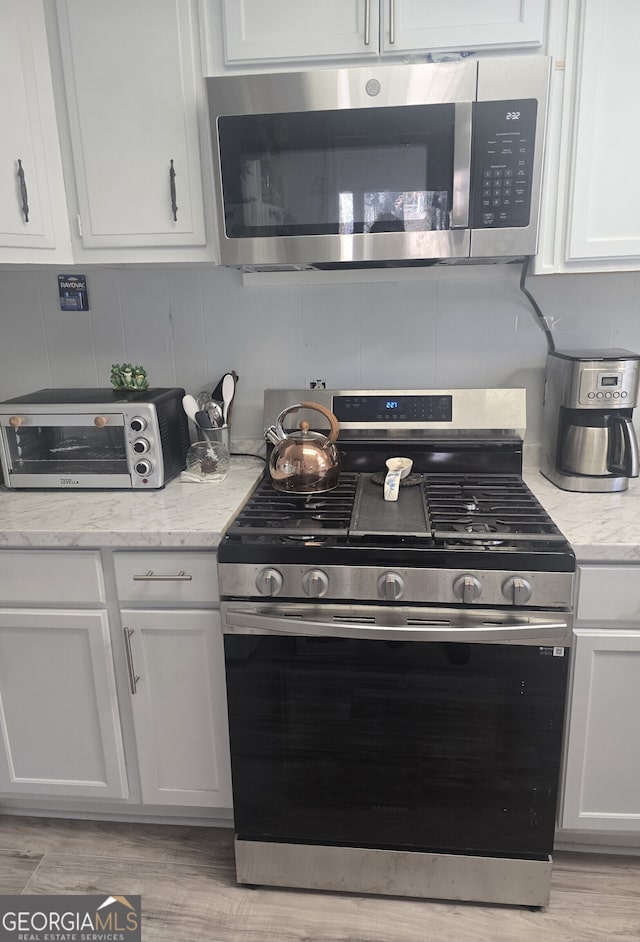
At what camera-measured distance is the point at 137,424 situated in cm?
175

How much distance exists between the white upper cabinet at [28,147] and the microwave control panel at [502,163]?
1.06 m

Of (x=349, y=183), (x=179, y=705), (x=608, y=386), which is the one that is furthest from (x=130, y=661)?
(x=608, y=386)

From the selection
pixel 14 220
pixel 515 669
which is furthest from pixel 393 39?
pixel 515 669

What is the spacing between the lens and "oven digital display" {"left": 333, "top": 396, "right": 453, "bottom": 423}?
191cm

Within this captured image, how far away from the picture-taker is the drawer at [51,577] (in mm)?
1559

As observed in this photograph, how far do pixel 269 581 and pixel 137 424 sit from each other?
0.63m

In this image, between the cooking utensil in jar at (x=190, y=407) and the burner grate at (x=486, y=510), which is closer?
the burner grate at (x=486, y=510)

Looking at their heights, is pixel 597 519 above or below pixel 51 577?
above

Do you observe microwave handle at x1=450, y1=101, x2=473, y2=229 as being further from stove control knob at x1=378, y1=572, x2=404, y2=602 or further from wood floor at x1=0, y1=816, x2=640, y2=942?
wood floor at x1=0, y1=816, x2=640, y2=942

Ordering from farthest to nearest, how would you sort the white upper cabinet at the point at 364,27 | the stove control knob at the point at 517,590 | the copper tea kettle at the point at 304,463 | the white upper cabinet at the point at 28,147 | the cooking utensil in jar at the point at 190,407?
the cooking utensil in jar at the point at 190,407 → the copper tea kettle at the point at 304,463 → the white upper cabinet at the point at 28,147 → the white upper cabinet at the point at 364,27 → the stove control knob at the point at 517,590

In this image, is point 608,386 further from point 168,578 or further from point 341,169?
point 168,578

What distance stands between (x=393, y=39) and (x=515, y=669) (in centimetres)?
146

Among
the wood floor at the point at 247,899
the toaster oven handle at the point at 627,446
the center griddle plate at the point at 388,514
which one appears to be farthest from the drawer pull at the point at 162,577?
the toaster oven handle at the point at 627,446

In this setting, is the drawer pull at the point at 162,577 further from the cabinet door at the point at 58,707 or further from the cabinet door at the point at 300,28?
the cabinet door at the point at 300,28
